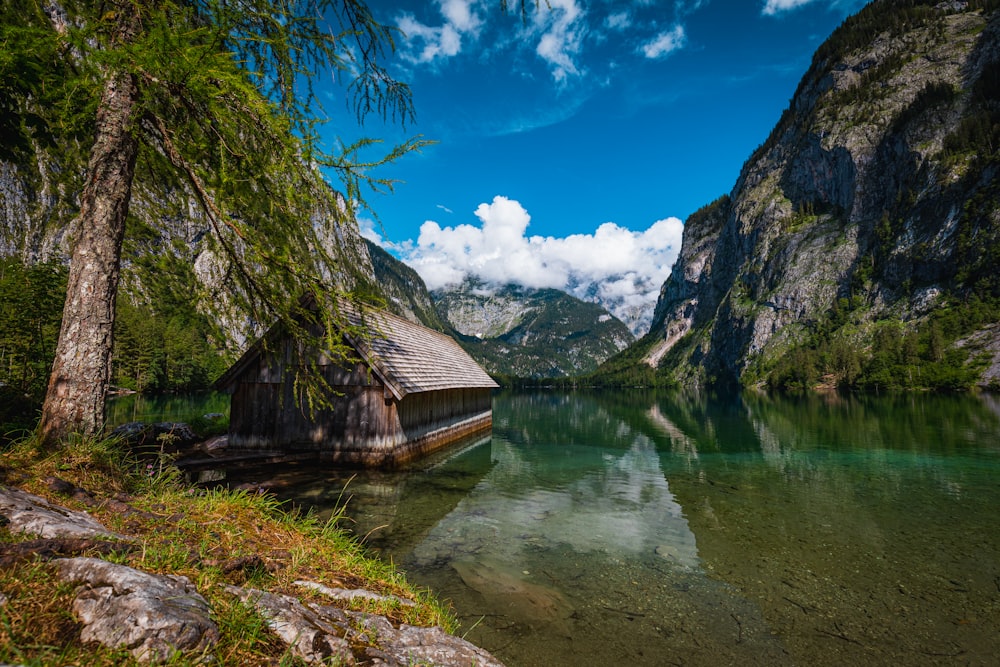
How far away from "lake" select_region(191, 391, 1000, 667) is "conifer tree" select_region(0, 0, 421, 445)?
5373 mm

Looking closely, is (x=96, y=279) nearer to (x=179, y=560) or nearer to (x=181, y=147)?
(x=181, y=147)

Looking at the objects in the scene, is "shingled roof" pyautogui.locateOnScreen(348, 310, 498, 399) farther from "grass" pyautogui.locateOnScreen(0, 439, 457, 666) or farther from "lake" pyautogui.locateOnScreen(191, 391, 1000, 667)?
"grass" pyautogui.locateOnScreen(0, 439, 457, 666)

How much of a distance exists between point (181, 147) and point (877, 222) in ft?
564

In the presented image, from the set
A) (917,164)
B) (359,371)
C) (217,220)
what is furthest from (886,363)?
(217,220)

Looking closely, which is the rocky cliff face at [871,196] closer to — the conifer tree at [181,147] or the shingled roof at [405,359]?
the shingled roof at [405,359]

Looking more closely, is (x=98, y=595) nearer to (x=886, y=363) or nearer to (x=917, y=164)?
(x=886, y=363)

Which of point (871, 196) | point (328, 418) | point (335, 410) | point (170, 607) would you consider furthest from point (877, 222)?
point (170, 607)

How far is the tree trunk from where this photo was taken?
6203 mm

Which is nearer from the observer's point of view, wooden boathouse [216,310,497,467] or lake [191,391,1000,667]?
lake [191,391,1000,667]

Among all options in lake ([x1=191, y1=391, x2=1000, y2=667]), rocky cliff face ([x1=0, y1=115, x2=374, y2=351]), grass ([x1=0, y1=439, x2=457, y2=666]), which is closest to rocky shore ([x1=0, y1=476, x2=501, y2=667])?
grass ([x1=0, y1=439, x2=457, y2=666])

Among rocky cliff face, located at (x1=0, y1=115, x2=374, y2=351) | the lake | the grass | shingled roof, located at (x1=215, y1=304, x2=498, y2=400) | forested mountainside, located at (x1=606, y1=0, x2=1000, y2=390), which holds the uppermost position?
forested mountainside, located at (x1=606, y1=0, x2=1000, y2=390)

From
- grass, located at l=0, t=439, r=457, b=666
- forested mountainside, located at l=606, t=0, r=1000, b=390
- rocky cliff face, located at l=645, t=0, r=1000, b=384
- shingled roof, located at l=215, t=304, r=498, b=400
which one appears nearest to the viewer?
grass, located at l=0, t=439, r=457, b=666

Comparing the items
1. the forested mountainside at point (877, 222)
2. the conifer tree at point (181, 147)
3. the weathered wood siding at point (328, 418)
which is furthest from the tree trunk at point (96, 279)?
the forested mountainside at point (877, 222)

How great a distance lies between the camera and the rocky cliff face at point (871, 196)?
10694cm
